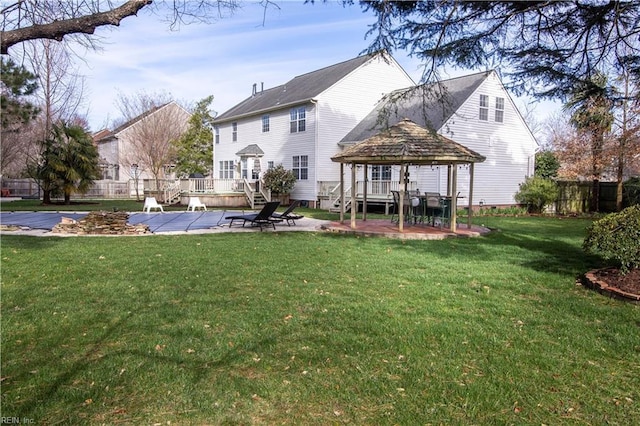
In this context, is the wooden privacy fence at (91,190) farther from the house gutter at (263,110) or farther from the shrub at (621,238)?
the shrub at (621,238)

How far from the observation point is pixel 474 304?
515 centimetres

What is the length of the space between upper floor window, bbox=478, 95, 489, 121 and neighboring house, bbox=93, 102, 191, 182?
23527 mm

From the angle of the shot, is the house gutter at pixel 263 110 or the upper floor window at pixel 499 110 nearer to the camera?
the upper floor window at pixel 499 110

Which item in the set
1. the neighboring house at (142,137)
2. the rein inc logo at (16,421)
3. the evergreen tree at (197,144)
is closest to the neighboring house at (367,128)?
the evergreen tree at (197,144)

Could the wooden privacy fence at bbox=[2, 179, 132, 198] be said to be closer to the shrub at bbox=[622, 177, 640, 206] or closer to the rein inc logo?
the shrub at bbox=[622, 177, 640, 206]

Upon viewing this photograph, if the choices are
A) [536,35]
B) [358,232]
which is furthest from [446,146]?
[536,35]

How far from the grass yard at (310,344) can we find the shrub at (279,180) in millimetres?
16626

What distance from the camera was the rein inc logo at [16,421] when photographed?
2666 mm

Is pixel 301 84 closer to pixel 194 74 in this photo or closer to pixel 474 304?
pixel 194 74

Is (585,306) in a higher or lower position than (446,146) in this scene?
lower

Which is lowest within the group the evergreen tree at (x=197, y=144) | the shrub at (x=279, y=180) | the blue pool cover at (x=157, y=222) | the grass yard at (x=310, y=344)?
the grass yard at (x=310, y=344)

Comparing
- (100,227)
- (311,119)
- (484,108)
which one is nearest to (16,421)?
(100,227)

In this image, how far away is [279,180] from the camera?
23781mm

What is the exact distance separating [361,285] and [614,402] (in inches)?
134
